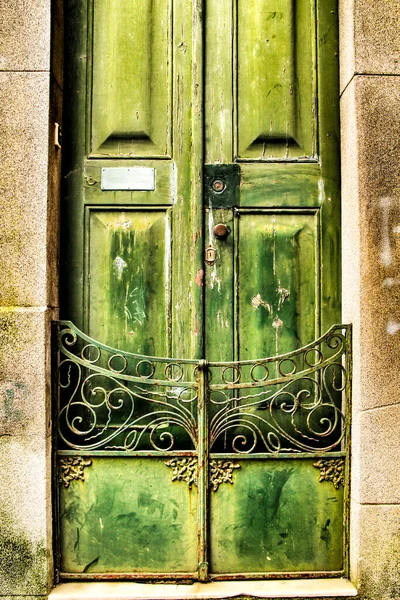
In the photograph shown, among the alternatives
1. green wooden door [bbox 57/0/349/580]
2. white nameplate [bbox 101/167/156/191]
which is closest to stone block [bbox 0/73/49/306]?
green wooden door [bbox 57/0/349/580]

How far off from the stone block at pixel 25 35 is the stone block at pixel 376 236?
5.83ft

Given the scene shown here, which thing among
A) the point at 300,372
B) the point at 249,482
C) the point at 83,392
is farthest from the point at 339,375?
the point at 83,392

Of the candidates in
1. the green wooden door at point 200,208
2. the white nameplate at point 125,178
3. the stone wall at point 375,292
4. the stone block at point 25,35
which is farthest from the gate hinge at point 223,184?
the stone block at point 25,35

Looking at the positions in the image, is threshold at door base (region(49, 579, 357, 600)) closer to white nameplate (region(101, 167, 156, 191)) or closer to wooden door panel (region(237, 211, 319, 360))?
wooden door panel (region(237, 211, 319, 360))

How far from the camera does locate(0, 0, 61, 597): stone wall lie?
300 centimetres

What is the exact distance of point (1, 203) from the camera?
3.05 meters

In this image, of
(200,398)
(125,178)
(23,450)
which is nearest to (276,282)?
(200,398)

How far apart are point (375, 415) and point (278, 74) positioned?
6.96 ft

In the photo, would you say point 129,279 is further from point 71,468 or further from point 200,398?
point 71,468

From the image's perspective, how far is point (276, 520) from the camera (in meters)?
3.12

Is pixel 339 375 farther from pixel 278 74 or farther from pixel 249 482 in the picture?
pixel 278 74

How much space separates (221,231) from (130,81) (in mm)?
1091

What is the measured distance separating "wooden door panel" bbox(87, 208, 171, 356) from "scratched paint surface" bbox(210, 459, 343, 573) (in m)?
0.92

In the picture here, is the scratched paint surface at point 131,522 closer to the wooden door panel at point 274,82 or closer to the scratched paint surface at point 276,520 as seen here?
the scratched paint surface at point 276,520
